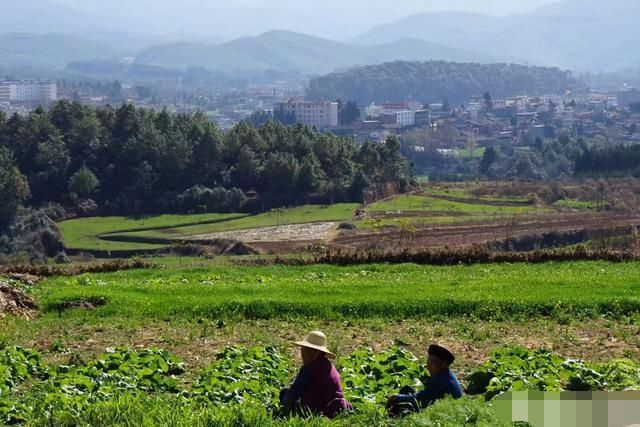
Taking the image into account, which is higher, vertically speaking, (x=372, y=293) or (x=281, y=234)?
(x=372, y=293)

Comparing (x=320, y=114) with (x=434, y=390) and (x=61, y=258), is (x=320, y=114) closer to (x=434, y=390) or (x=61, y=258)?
(x=61, y=258)

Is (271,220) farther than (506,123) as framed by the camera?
No

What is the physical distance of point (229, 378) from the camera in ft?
33.8

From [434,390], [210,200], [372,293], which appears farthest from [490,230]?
[434,390]

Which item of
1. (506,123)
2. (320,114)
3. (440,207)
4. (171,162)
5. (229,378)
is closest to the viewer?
(229,378)

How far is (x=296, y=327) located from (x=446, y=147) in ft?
356

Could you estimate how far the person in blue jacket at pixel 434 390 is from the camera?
8656mm

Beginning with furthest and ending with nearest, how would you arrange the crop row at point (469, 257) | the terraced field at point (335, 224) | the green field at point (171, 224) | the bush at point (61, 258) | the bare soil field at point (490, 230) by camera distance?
1. the green field at point (171, 224)
2. the terraced field at point (335, 224)
3. the bush at point (61, 258)
4. the bare soil field at point (490, 230)
5. the crop row at point (469, 257)

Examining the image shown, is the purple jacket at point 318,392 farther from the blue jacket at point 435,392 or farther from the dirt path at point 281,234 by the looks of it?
the dirt path at point 281,234

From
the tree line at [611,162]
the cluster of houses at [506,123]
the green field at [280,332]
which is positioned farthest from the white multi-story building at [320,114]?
the green field at [280,332]

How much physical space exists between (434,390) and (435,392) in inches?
1.0

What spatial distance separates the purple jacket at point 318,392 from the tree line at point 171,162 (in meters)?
49.2

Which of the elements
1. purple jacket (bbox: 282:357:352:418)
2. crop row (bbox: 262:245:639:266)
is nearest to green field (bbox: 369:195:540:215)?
crop row (bbox: 262:245:639:266)

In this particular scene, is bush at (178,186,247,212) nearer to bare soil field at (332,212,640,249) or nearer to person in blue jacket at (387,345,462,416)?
bare soil field at (332,212,640,249)
